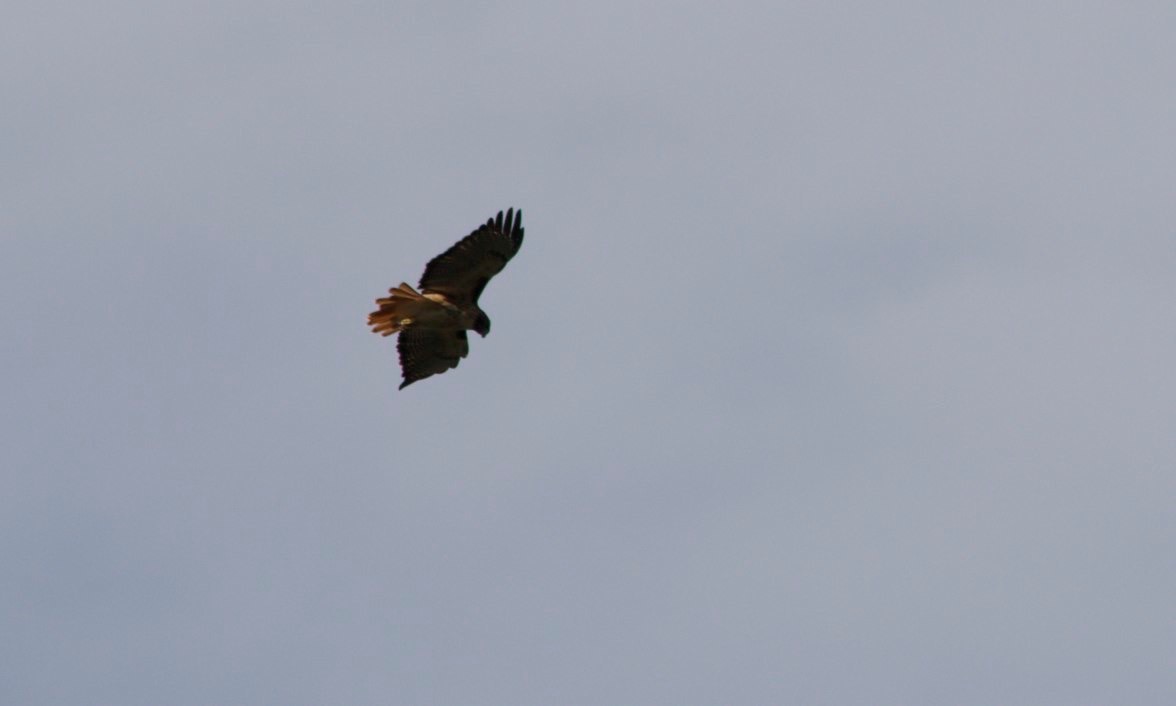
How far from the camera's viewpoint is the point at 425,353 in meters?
48.4

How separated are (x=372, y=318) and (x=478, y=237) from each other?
243 cm

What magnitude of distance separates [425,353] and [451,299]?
153 centimetres

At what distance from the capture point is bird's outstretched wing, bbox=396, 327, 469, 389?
48.1m

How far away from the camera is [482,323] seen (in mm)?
47719

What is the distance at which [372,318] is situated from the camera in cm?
4747

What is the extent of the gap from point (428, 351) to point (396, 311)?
1.46 m

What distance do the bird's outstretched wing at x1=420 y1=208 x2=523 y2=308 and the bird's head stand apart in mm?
287

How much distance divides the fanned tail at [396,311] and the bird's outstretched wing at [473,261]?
0.38m

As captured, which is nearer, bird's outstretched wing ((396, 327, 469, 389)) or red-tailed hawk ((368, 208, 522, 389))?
red-tailed hawk ((368, 208, 522, 389))

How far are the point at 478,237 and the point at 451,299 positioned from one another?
1359 mm

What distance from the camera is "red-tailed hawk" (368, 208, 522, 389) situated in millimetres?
46562

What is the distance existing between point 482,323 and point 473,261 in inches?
53.0

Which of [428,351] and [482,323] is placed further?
[428,351]

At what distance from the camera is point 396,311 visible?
47.2 m
